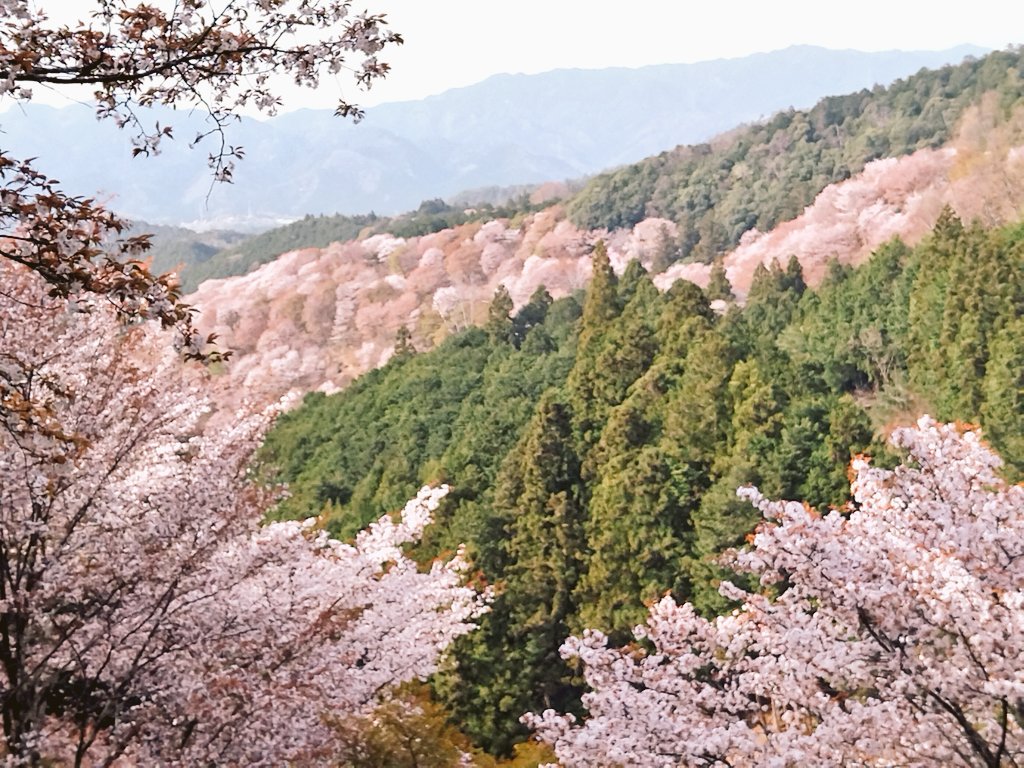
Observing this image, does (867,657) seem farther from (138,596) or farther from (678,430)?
(678,430)

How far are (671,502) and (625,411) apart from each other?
2.50m

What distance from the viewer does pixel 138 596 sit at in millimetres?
5746

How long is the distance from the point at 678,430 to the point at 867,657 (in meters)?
13.2

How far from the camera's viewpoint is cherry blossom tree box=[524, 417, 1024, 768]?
4.32 meters

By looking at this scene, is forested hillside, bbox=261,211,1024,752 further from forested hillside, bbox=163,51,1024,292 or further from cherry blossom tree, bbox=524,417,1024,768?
forested hillside, bbox=163,51,1024,292

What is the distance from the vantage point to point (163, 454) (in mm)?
7598

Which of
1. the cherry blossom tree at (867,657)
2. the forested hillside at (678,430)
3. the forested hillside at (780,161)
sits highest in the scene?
the forested hillside at (780,161)

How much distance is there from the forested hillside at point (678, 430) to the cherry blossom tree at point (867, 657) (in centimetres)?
826

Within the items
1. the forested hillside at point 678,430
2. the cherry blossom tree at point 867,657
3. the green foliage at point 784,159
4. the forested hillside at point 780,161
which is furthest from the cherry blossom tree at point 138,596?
the green foliage at point 784,159

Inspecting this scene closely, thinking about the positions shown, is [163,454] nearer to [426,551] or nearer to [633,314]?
[426,551]

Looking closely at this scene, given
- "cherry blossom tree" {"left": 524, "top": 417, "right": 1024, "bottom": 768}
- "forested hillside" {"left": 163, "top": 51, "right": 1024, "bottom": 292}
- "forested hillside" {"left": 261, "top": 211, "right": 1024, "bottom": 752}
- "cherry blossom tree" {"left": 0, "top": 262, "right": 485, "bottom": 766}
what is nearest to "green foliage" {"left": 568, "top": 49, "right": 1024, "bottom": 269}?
"forested hillside" {"left": 163, "top": 51, "right": 1024, "bottom": 292}

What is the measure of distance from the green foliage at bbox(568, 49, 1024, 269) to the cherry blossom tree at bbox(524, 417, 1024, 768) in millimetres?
27855

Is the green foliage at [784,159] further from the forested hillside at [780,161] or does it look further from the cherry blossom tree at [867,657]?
the cherry blossom tree at [867,657]

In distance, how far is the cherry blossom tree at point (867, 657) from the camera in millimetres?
4324
